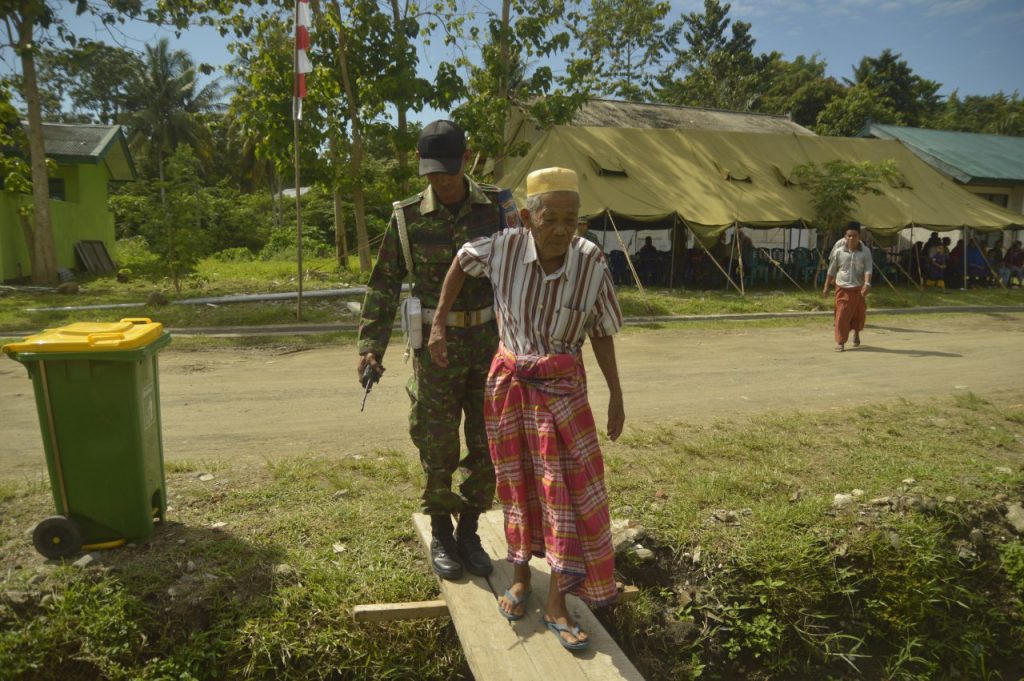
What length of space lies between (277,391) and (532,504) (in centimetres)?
496

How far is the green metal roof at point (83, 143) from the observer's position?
1959cm

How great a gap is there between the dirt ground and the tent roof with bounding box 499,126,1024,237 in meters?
6.25

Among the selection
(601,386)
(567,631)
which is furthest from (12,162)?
(567,631)

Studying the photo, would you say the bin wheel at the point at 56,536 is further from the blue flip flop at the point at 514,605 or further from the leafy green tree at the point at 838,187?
the leafy green tree at the point at 838,187

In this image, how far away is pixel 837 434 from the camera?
5703 millimetres

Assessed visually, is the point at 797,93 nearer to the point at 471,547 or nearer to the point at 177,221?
the point at 177,221

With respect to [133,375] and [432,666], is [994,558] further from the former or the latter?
[133,375]

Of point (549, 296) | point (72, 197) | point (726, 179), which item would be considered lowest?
point (549, 296)

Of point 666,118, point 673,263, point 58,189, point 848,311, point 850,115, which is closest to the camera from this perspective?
point 848,311

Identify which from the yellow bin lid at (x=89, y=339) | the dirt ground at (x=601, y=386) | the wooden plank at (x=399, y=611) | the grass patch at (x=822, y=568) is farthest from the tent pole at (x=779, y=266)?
the yellow bin lid at (x=89, y=339)

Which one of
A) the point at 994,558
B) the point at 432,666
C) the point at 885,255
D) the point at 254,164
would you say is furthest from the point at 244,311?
the point at 254,164

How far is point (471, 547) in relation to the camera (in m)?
3.38

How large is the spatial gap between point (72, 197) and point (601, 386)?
19.9 m

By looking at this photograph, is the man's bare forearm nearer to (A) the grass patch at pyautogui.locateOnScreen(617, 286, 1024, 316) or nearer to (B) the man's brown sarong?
(B) the man's brown sarong
